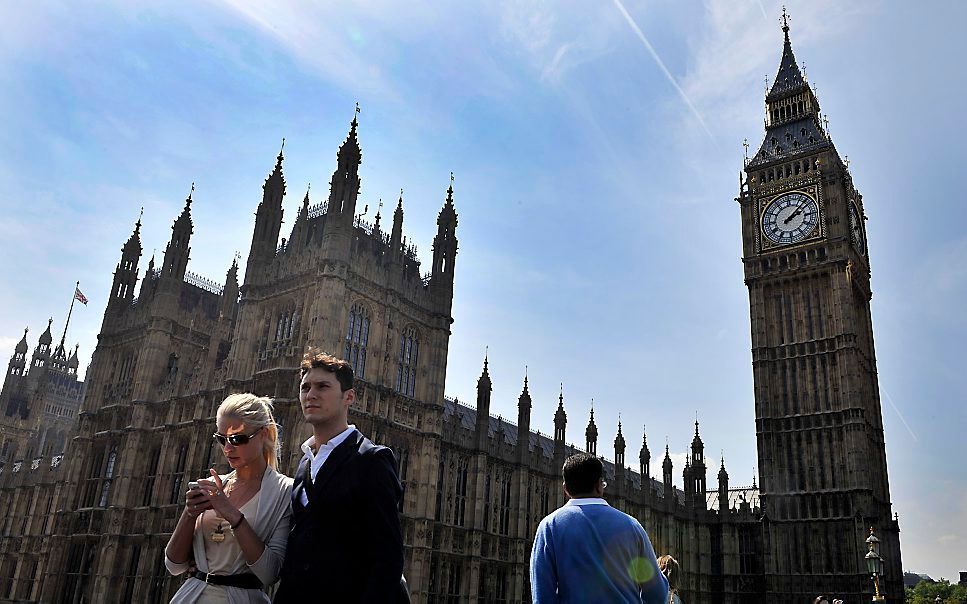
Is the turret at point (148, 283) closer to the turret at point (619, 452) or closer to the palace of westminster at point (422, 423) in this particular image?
the palace of westminster at point (422, 423)

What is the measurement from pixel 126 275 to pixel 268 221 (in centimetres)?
1201

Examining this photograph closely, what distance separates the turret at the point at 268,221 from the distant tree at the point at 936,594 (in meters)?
110

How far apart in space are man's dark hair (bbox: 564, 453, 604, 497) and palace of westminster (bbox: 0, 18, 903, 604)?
2183cm

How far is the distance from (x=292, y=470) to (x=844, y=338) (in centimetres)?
4184

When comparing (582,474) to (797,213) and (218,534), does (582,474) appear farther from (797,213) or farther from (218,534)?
(797,213)

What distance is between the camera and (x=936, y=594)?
113438mm

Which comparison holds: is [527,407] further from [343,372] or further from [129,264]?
[343,372]

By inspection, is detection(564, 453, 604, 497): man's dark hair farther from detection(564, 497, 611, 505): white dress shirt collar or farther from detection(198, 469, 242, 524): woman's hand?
detection(198, 469, 242, 524): woman's hand

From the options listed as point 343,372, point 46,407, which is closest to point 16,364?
point 46,407

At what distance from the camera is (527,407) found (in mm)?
39500

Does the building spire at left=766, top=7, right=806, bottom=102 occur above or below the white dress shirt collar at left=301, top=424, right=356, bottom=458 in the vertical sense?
above

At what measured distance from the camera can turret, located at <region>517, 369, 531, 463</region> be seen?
3822 cm

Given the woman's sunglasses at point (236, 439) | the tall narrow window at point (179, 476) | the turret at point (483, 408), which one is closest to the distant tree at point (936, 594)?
the turret at point (483, 408)

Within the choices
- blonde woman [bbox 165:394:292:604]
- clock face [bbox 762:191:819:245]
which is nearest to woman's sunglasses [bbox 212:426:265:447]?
blonde woman [bbox 165:394:292:604]
